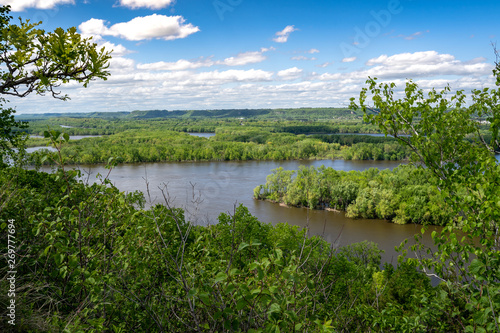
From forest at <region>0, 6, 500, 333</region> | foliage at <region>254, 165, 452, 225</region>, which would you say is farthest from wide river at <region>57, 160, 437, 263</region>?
forest at <region>0, 6, 500, 333</region>

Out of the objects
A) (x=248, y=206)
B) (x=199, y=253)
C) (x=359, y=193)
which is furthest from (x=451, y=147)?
(x=359, y=193)

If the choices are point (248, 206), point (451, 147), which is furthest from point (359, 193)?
point (451, 147)

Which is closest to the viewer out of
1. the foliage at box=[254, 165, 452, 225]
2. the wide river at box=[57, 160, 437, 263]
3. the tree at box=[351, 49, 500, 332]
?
the tree at box=[351, 49, 500, 332]

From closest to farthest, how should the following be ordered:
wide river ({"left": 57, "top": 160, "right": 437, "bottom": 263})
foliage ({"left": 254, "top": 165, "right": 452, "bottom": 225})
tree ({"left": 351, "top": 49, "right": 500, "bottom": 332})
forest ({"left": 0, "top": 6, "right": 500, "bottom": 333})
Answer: forest ({"left": 0, "top": 6, "right": 500, "bottom": 333})
tree ({"left": 351, "top": 49, "right": 500, "bottom": 332})
wide river ({"left": 57, "top": 160, "right": 437, "bottom": 263})
foliage ({"left": 254, "top": 165, "right": 452, "bottom": 225})

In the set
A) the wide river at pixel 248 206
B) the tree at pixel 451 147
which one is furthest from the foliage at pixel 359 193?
the tree at pixel 451 147

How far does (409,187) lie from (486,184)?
32.7 m

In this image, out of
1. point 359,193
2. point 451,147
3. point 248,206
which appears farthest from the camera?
point 359,193

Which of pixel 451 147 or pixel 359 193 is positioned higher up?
pixel 451 147

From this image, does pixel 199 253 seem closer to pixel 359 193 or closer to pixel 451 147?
pixel 451 147

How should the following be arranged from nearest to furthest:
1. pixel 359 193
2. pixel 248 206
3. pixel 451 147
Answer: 1. pixel 451 147
2. pixel 248 206
3. pixel 359 193

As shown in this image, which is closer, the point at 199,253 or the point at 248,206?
the point at 199,253

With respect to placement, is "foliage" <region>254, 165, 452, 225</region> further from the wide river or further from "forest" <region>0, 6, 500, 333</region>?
"forest" <region>0, 6, 500, 333</region>

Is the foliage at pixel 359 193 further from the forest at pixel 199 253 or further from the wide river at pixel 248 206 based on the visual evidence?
the forest at pixel 199 253

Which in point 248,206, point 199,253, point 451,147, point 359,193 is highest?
point 451,147
